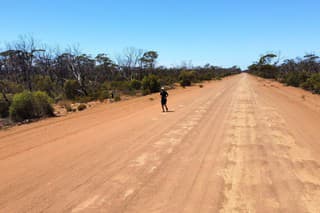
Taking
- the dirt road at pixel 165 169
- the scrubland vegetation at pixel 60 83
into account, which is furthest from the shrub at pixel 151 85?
the dirt road at pixel 165 169

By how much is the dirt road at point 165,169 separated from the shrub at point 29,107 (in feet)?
18.8

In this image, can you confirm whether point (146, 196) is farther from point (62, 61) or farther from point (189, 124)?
point (62, 61)

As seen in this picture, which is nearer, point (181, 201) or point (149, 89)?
point (181, 201)

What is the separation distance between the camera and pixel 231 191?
508 cm

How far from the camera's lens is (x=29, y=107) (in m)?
16.6

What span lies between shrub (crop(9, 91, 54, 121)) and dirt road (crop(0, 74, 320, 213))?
18.8ft

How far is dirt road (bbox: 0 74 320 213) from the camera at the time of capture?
4715mm

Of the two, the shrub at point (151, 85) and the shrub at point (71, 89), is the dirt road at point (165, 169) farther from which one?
the shrub at point (151, 85)

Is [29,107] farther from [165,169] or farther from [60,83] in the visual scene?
[60,83]

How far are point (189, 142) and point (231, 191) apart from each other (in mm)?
3633

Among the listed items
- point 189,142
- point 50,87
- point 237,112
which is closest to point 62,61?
point 50,87

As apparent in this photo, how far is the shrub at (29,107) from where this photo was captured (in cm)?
1619

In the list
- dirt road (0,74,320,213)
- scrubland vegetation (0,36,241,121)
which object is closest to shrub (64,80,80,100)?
scrubland vegetation (0,36,241,121)

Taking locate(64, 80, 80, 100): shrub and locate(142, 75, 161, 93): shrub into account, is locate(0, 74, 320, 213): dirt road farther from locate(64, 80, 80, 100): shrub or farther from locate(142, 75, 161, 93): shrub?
locate(142, 75, 161, 93): shrub
